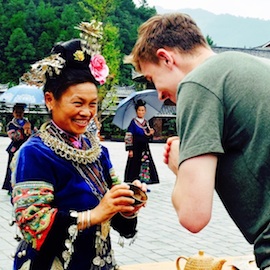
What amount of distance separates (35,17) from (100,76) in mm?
44066

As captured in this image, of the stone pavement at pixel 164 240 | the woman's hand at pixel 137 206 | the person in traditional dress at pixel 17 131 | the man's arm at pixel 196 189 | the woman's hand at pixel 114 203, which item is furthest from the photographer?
the person in traditional dress at pixel 17 131

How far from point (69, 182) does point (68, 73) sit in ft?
1.55

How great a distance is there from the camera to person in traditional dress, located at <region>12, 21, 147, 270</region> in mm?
2246

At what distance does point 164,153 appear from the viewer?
1777 millimetres

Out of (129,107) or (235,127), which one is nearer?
(235,127)

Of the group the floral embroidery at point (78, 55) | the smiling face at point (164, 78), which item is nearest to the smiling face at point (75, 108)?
the floral embroidery at point (78, 55)

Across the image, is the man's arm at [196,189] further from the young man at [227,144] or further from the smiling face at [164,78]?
the smiling face at [164,78]

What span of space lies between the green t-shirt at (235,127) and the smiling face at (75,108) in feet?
3.06

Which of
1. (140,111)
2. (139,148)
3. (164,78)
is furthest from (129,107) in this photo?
(164,78)

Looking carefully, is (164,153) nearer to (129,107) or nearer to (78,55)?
(78,55)

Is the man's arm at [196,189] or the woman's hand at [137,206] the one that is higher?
the man's arm at [196,189]

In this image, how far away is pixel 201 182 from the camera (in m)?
1.50

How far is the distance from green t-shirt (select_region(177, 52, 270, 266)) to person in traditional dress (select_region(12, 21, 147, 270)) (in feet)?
2.46

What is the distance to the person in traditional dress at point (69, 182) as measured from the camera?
7.37 feet
